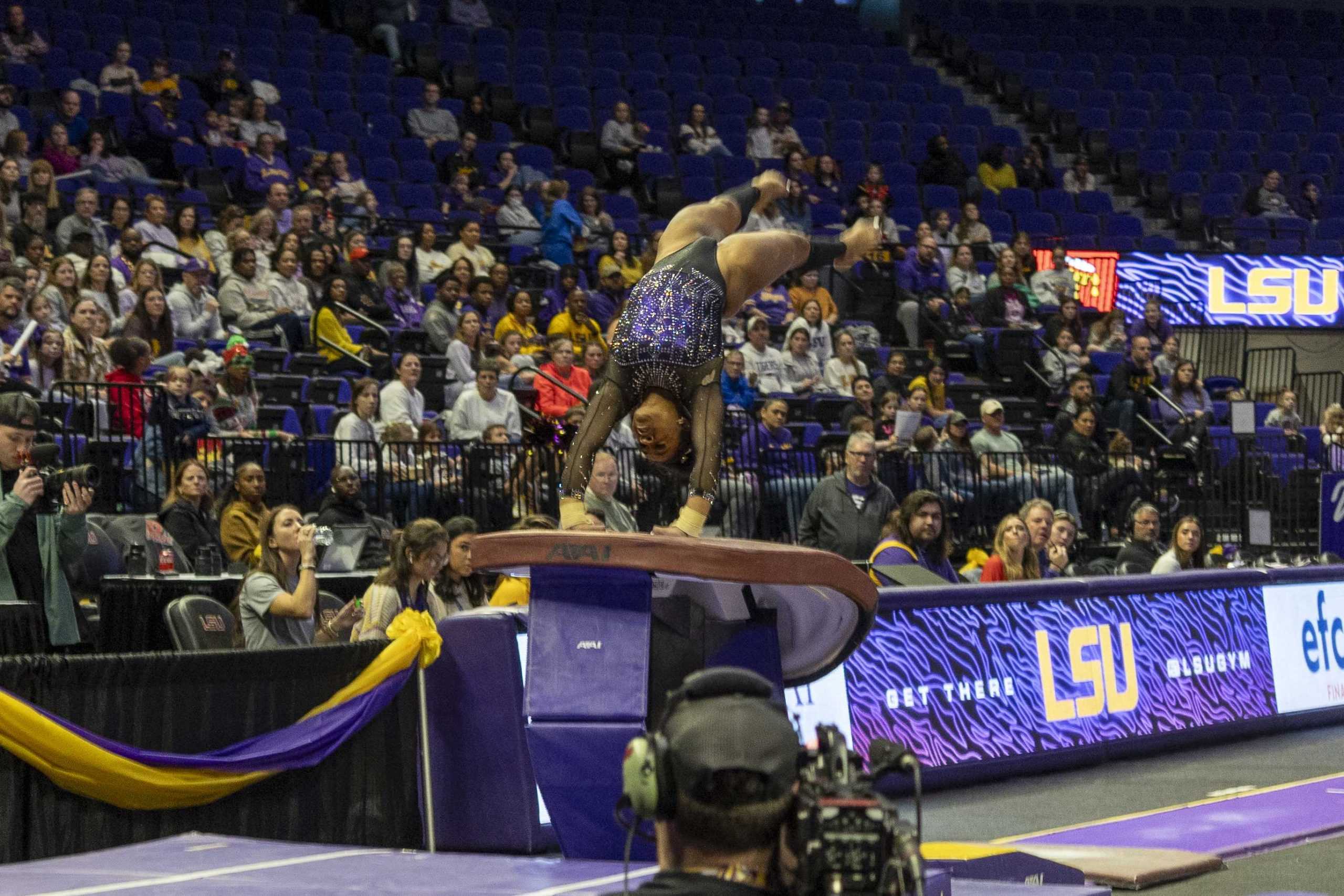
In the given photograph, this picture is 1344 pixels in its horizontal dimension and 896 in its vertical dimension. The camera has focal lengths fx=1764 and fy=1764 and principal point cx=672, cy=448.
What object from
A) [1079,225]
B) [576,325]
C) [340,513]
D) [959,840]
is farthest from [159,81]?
[959,840]

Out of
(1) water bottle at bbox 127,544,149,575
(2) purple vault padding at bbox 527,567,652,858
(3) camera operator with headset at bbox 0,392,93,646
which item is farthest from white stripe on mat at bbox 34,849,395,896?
(1) water bottle at bbox 127,544,149,575

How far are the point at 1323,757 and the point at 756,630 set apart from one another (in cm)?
619

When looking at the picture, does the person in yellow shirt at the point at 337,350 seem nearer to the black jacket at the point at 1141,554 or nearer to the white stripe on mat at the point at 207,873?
the black jacket at the point at 1141,554

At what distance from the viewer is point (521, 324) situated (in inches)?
583

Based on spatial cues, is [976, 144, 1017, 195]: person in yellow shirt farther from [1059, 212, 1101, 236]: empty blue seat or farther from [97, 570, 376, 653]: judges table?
[97, 570, 376, 653]: judges table

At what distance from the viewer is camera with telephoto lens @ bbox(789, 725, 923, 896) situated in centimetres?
327

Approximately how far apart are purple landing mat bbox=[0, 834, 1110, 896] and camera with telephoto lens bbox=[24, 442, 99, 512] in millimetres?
1917

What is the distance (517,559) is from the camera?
4980 millimetres

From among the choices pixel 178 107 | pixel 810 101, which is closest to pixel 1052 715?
pixel 178 107

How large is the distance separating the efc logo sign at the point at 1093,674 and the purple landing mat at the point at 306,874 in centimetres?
407

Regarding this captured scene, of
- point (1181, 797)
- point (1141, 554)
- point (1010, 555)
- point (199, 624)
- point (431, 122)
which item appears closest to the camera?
point (199, 624)

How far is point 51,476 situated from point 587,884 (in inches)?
139

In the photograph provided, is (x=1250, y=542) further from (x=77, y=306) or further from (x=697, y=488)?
(x=697, y=488)

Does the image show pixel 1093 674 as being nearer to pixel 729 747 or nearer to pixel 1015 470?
pixel 1015 470
